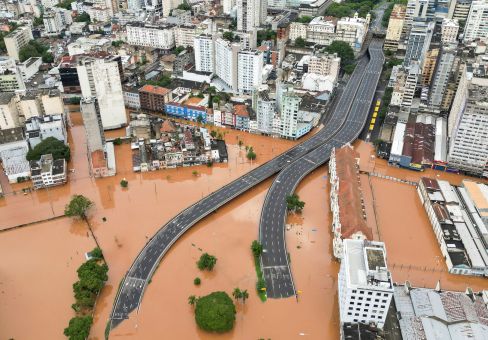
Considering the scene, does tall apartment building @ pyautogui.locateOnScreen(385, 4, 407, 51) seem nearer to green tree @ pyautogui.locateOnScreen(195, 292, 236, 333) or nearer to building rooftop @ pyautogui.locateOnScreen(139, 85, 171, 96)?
building rooftop @ pyautogui.locateOnScreen(139, 85, 171, 96)

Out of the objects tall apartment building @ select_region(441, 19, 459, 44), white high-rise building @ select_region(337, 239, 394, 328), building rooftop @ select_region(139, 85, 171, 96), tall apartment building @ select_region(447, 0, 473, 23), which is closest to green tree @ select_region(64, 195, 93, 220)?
building rooftop @ select_region(139, 85, 171, 96)

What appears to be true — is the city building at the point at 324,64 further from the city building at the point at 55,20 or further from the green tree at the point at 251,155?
the city building at the point at 55,20

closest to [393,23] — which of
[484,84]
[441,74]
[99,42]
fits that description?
[441,74]

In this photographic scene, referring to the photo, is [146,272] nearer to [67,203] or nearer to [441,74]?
[67,203]

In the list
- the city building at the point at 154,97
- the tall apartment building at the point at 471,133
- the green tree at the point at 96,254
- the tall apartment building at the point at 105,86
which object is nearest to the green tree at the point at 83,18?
the tall apartment building at the point at 105,86

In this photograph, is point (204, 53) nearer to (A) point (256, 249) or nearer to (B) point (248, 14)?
(B) point (248, 14)
